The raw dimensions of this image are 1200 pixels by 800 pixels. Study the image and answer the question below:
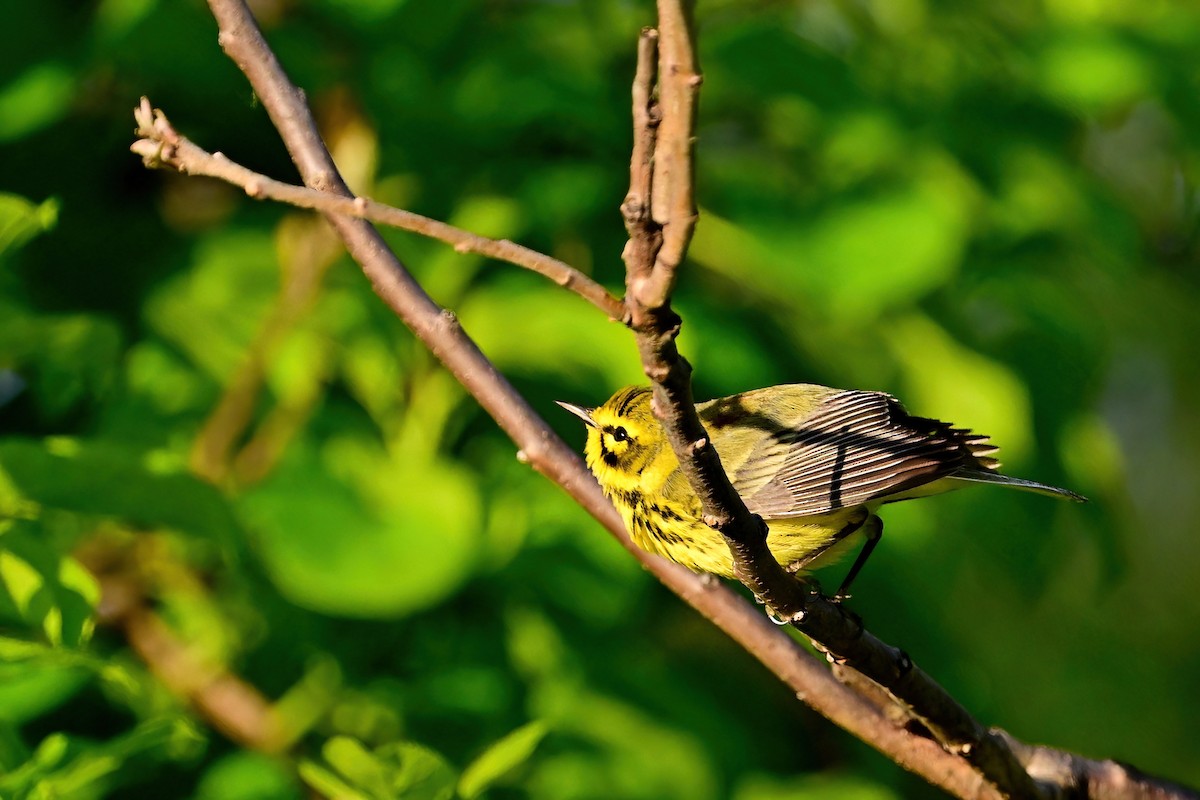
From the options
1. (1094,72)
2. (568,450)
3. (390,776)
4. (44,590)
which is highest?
(1094,72)

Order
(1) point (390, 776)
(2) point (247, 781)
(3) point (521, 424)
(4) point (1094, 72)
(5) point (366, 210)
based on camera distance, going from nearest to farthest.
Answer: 1. (5) point (366, 210)
2. (1) point (390, 776)
3. (3) point (521, 424)
4. (2) point (247, 781)
5. (4) point (1094, 72)

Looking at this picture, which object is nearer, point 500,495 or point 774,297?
point 500,495

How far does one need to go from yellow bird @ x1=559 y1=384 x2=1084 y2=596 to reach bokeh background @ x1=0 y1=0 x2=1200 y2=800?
0.64 ft

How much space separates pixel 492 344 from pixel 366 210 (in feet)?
4.41

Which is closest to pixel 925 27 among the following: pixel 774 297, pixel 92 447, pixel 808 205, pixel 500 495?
pixel 808 205

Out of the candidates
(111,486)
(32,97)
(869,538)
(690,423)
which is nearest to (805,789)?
(869,538)

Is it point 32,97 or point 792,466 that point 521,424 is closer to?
point 792,466

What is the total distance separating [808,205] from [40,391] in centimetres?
149

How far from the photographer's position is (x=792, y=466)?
2.08 metres

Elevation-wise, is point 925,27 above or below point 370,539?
above

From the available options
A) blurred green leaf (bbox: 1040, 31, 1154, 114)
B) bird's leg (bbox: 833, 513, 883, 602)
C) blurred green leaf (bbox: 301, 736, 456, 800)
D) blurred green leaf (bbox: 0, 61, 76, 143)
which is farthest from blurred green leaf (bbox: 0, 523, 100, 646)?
blurred green leaf (bbox: 1040, 31, 1154, 114)

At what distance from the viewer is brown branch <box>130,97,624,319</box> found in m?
0.95

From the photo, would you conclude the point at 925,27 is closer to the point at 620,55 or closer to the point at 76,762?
the point at 620,55

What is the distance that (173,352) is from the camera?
2.43 metres
